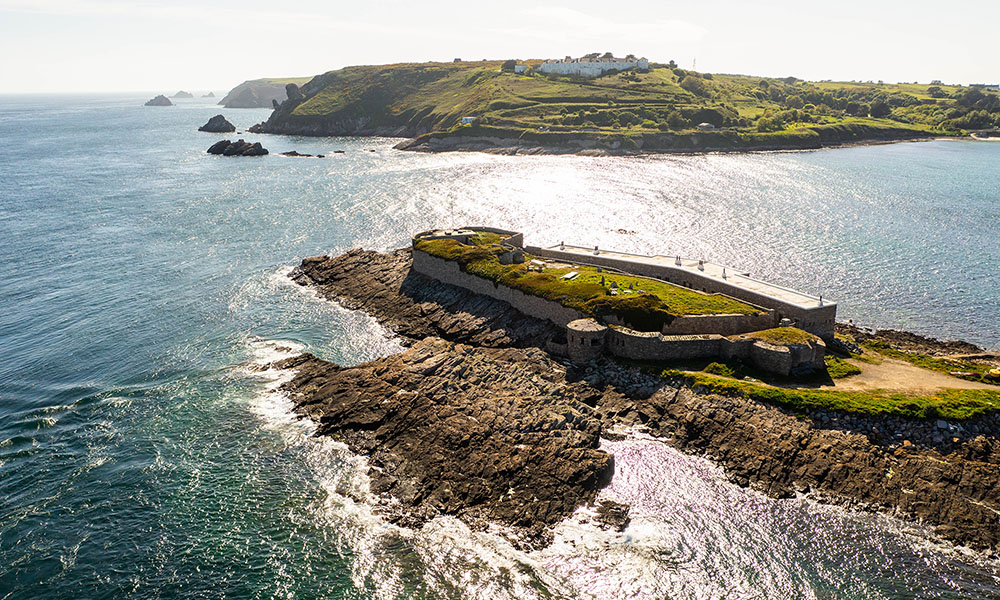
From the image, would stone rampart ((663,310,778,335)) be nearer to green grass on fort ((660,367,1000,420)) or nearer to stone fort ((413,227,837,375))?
stone fort ((413,227,837,375))

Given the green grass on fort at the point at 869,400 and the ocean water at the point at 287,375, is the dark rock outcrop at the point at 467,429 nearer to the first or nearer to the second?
the ocean water at the point at 287,375

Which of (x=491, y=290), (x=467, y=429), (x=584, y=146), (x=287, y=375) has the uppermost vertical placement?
(x=584, y=146)

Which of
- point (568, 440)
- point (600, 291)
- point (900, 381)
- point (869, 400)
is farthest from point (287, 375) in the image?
point (900, 381)

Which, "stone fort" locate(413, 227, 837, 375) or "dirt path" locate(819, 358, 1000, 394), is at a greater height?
"stone fort" locate(413, 227, 837, 375)

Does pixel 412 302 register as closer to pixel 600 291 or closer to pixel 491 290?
pixel 491 290

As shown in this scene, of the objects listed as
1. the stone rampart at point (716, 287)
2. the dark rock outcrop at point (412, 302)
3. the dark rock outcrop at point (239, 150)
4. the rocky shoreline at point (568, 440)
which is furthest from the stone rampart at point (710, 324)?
the dark rock outcrop at point (239, 150)

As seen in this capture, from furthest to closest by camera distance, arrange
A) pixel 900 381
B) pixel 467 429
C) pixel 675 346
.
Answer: pixel 675 346 < pixel 900 381 < pixel 467 429

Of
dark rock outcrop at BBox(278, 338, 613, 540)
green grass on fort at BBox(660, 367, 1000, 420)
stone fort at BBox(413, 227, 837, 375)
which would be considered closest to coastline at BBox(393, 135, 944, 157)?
A: stone fort at BBox(413, 227, 837, 375)
